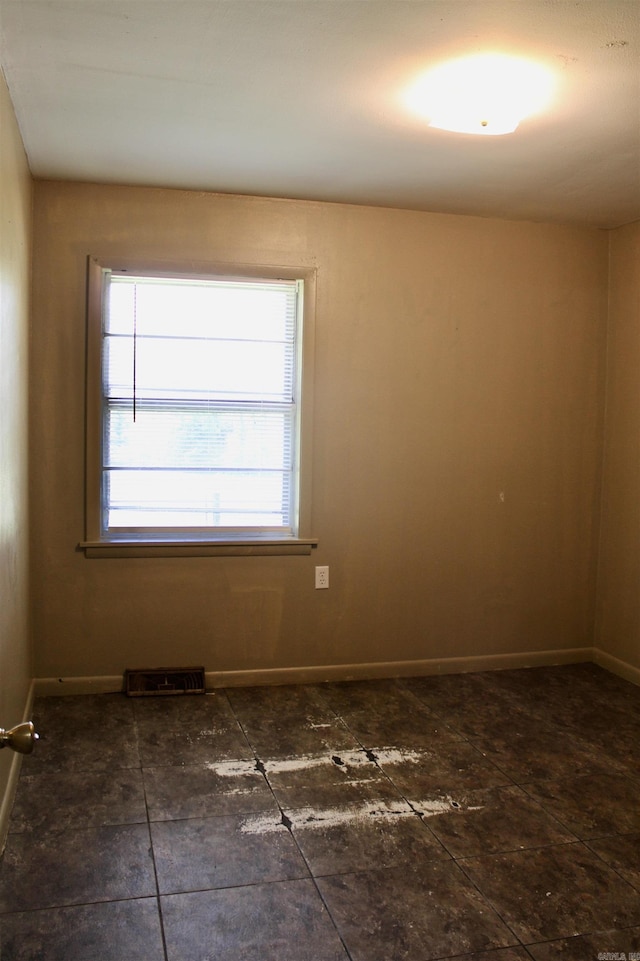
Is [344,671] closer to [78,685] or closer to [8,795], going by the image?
[78,685]

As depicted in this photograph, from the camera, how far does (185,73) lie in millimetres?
2553

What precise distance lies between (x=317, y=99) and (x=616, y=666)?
338cm

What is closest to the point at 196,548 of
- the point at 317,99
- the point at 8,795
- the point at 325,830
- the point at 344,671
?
the point at 344,671

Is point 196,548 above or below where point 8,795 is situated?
above

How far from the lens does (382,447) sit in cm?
419

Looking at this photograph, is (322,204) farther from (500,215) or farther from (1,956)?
(1,956)

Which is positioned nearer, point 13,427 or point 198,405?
point 13,427

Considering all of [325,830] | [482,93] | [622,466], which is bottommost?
[325,830]

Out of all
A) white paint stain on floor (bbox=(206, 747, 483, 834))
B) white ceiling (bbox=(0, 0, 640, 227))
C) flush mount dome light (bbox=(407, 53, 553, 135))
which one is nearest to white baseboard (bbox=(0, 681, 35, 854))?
white paint stain on floor (bbox=(206, 747, 483, 834))

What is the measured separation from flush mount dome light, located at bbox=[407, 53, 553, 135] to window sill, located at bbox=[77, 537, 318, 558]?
2.14 meters

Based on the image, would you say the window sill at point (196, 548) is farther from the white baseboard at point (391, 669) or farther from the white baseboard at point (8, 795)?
the white baseboard at point (8, 795)

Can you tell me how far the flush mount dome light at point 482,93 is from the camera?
2.44 m

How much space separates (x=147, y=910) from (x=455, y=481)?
8.99 feet

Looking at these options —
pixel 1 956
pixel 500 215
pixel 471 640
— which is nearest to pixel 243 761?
pixel 1 956
